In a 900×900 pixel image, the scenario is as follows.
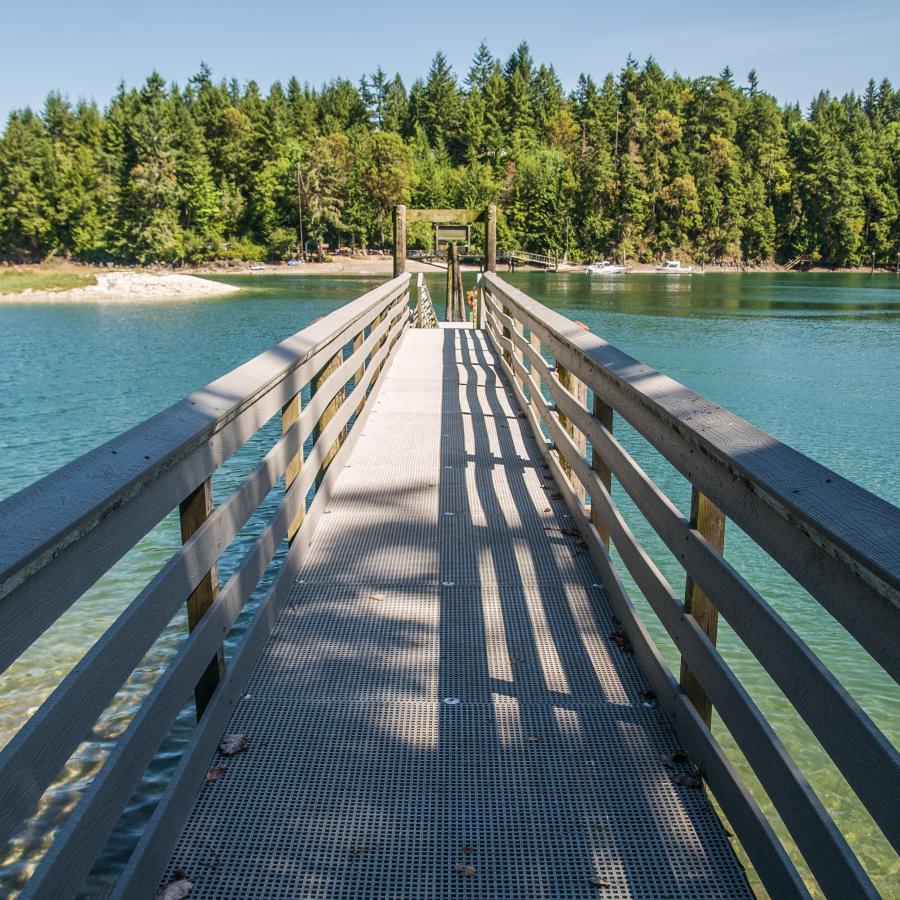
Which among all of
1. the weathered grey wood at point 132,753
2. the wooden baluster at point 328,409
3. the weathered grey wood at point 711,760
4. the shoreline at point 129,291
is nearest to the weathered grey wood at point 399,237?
the wooden baluster at point 328,409

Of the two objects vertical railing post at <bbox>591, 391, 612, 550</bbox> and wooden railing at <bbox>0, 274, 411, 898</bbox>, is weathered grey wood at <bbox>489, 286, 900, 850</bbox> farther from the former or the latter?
wooden railing at <bbox>0, 274, 411, 898</bbox>

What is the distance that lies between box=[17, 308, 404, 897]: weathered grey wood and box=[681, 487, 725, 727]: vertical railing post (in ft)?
4.34

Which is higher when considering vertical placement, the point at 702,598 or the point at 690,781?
the point at 702,598

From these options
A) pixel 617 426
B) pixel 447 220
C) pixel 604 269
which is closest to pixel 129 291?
pixel 447 220

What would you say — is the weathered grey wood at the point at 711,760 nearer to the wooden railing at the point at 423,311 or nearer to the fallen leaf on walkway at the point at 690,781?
the fallen leaf on walkway at the point at 690,781

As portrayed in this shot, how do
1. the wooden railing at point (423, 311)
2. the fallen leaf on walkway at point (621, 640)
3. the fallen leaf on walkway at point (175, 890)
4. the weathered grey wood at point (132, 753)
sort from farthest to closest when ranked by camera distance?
the wooden railing at point (423, 311) → the fallen leaf on walkway at point (621, 640) → the fallen leaf on walkway at point (175, 890) → the weathered grey wood at point (132, 753)

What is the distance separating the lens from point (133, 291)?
5800 centimetres

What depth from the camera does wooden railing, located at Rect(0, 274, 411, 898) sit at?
1421 mm

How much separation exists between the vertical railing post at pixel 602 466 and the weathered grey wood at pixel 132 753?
1.48m

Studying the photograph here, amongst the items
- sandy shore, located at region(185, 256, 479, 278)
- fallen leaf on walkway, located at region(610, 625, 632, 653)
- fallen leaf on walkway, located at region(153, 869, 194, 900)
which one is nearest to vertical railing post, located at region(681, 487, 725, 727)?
fallen leaf on walkway, located at region(610, 625, 632, 653)

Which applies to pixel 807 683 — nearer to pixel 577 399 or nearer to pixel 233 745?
pixel 233 745

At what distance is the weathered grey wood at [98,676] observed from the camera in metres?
1.37

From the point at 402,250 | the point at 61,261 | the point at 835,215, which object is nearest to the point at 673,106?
the point at 835,215

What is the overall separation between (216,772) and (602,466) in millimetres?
2163
